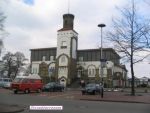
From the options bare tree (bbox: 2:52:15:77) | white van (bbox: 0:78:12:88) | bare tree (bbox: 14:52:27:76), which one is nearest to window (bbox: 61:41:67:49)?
bare tree (bbox: 14:52:27:76)

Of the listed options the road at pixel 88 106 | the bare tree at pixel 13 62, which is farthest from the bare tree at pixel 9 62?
the road at pixel 88 106

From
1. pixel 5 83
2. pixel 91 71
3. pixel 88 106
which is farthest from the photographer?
pixel 91 71

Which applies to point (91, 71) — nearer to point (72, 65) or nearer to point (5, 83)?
point (72, 65)

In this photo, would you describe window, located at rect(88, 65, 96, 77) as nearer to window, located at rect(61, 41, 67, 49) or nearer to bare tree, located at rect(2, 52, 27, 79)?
window, located at rect(61, 41, 67, 49)

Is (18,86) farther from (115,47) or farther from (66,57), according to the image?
(66,57)

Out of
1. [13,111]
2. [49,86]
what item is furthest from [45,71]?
[13,111]

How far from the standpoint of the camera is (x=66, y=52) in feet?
339

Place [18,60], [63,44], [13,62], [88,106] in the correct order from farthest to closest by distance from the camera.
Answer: [18,60]
[13,62]
[63,44]
[88,106]

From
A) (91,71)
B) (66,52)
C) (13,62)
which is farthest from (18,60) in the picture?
(91,71)

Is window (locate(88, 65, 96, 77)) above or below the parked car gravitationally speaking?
above

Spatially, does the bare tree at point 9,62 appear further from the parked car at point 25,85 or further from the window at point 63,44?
the parked car at point 25,85

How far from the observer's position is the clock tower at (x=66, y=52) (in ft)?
335

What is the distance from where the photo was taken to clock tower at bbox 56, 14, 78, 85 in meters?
102

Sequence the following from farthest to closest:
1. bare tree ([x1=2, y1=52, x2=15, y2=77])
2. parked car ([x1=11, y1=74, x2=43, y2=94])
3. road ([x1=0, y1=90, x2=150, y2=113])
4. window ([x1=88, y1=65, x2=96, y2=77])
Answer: bare tree ([x1=2, y1=52, x2=15, y2=77]) → window ([x1=88, y1=65, x2=96, y2=77]) → parked car ([x1=11, y1=74, x2=43, y2=94]) → road ([x1=0, y1=90, x2=150, y2=113])
